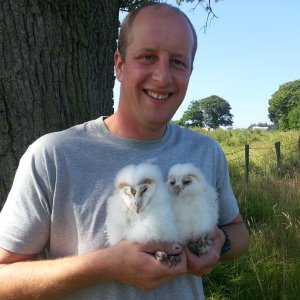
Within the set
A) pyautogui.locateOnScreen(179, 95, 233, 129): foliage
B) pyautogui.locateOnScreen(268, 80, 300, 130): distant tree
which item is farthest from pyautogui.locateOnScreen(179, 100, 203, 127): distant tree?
pyautogui.locateOnScreen(268, 80, 300, 130): distant tree

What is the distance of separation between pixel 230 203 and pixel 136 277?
95 cm

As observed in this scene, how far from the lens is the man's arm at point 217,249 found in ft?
6.53

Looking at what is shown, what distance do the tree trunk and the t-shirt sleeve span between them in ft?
3.45

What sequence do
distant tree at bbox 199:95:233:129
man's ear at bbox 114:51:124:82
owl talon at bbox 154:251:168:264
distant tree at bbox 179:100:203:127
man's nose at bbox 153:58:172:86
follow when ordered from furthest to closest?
distant tree at bbox 199:95:233:129, distant tree at bbox 179:100:203:127, man's ear at bbox 114:51:124:82, man's nose at bbox 153:58:172:86, owl talon at bbox 154:251:168:264

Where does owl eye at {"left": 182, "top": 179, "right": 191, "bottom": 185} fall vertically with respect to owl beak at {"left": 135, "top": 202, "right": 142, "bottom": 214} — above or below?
above

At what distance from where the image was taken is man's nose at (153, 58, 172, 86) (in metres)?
2.21

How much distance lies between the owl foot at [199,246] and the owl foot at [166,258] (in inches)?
6.7

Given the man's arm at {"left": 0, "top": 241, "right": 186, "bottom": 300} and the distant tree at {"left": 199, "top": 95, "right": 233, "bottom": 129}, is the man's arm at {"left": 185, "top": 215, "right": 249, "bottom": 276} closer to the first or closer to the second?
the man's arm at {"left": 0, "top": 241, "right": 186, "bottom": 300}

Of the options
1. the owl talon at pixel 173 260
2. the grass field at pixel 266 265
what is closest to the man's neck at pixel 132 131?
the owl talon at pixel 173 260

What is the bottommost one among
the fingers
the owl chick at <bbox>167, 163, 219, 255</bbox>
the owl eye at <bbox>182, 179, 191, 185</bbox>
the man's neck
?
the fingers

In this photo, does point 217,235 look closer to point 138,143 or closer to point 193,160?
point 193,160

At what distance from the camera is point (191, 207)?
2096mm

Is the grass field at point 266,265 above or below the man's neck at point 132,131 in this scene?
below

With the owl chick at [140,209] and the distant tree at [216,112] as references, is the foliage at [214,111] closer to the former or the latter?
the distant tree at [216,112]
